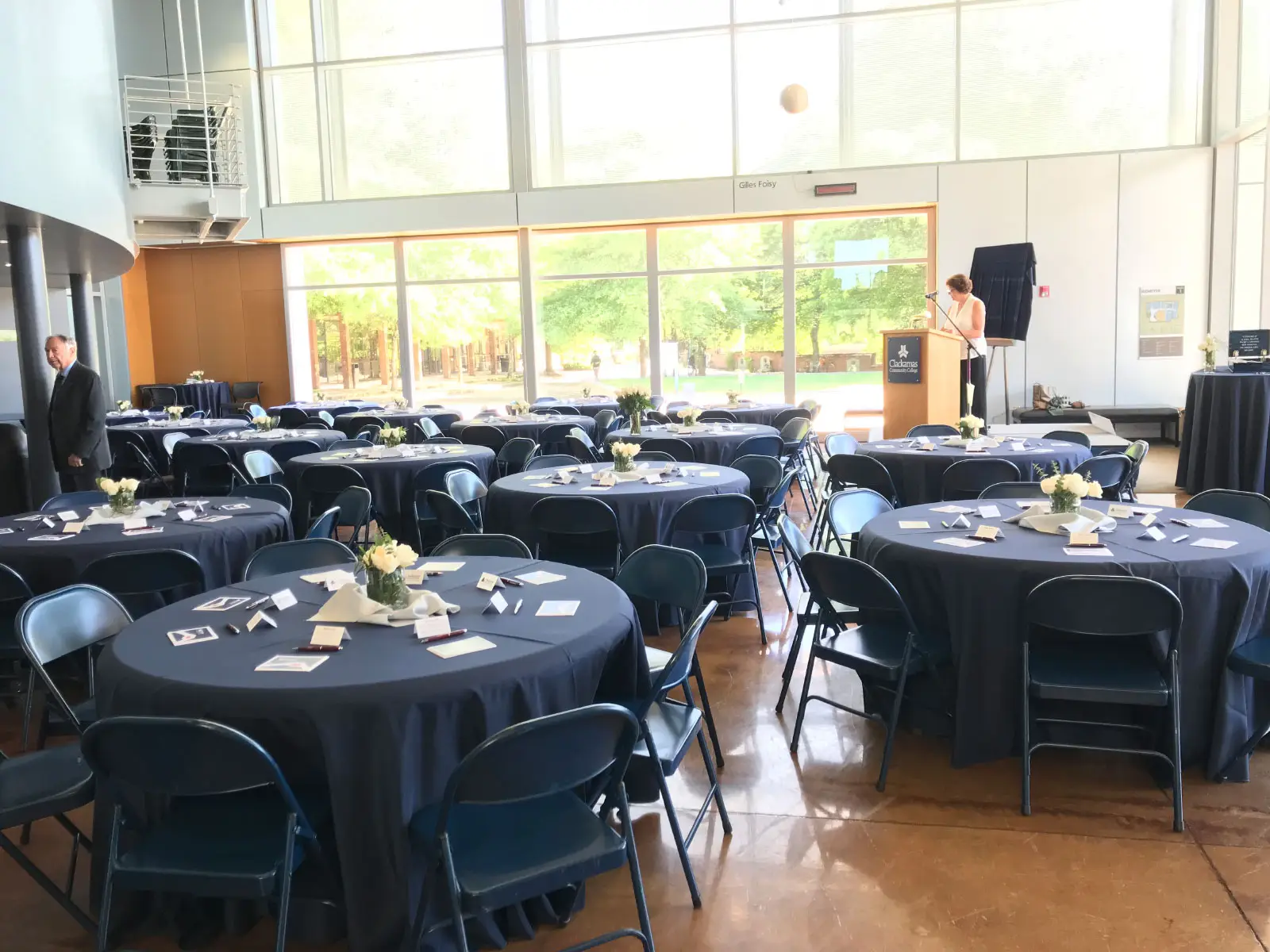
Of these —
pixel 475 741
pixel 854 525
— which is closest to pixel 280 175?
pixel 854 525

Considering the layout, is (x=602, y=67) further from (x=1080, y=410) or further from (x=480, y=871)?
(x=480, y=871)

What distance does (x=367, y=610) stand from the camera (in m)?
2.74

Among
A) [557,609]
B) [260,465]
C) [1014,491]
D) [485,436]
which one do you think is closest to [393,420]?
[485,436]

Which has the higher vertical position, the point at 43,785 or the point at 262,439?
the point at 262,439

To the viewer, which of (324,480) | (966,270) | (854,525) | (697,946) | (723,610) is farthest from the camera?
(966,270)

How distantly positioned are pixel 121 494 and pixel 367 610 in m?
2.45

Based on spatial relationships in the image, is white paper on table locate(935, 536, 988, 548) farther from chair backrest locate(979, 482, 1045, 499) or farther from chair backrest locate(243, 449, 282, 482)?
chair backrest locate(243, 449, 282, 482)

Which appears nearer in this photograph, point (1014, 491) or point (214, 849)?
point (214, 849)

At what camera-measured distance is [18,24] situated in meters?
6.64

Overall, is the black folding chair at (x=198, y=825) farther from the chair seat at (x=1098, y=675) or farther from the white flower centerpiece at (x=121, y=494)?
the white flower centerpiece at (x=121, y=494)

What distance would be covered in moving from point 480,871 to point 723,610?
3.52 m

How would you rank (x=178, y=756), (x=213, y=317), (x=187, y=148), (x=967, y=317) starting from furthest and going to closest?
(x=213, y=317) → (x=187, y=148) → (x=967, y=317) → (x=178, y=756)

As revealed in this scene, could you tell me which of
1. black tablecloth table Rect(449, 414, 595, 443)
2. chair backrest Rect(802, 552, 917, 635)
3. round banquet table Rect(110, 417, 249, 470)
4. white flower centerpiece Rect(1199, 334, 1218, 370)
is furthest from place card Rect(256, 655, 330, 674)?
white flower centerpiece Rect(1199, 334, 1218, 370)

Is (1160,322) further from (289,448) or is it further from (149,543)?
(149,543)
